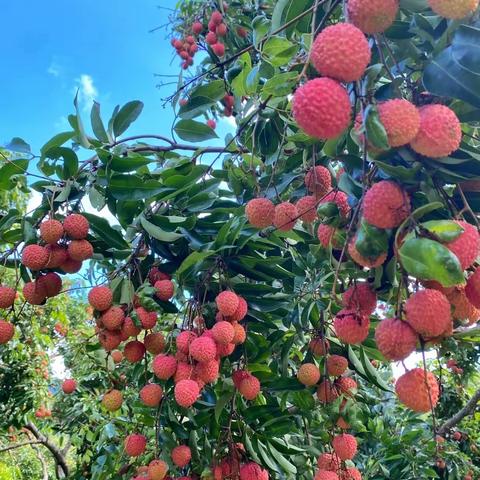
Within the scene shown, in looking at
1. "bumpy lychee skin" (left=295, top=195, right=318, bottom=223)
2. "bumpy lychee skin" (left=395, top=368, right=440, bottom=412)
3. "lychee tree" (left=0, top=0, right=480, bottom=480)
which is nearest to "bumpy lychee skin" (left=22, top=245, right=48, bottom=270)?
"lychee tree" (left=0, top=0, right=480, bottom=480)

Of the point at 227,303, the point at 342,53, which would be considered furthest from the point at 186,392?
the point at 342,53

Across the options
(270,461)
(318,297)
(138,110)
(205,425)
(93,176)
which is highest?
(138,110)

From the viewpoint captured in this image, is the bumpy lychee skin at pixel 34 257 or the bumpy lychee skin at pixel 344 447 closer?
the bumpy lychee skin at pixel 34 257

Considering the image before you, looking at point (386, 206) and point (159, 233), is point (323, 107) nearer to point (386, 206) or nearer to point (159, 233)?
point (386, 206)

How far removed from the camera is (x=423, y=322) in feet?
2.03

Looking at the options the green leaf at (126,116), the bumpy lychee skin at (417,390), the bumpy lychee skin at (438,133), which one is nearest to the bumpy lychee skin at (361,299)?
the bumpy lychee skin at (417,390)

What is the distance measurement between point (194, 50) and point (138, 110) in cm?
226

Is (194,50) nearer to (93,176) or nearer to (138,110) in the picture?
(138,110)

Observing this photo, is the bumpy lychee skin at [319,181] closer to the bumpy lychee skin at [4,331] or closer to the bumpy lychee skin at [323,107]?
the bumpy lychee skin at [323,107]

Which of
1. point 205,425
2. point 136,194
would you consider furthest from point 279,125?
point 205,425

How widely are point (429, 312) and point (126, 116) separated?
1159 mm

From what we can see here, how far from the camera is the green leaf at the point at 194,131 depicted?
1.50 meters

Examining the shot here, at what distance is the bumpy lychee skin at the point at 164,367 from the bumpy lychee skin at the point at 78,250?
31 centimetres

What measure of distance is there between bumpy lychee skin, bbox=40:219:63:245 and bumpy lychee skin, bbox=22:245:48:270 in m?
0.03
